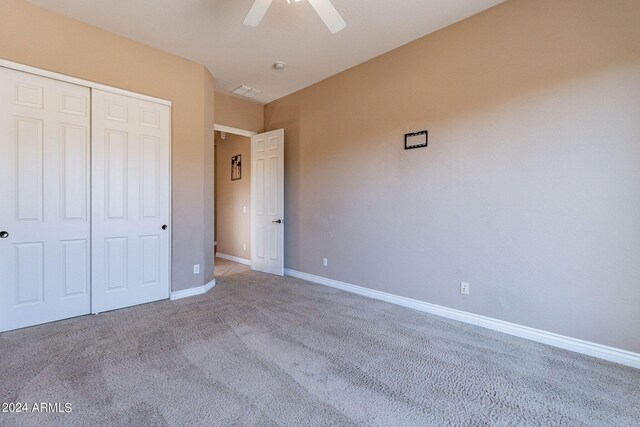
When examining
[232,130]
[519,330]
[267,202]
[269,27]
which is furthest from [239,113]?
[519,330]

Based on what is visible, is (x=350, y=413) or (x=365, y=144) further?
(x=365, y=144)

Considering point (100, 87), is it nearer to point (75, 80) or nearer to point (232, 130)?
point (75, 80)

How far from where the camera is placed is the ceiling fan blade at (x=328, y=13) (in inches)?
78.2

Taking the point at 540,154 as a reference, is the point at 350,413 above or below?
below

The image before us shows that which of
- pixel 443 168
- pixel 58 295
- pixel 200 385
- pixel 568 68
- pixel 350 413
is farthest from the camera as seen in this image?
pixel 443 168

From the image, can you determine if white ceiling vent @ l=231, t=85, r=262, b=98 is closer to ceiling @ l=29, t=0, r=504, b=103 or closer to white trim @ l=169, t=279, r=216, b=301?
ceiling @ l=29, t=0, r=504, b=103

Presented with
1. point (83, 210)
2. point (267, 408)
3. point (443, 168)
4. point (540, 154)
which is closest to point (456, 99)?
point (443, 168)

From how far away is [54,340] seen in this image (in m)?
2.40

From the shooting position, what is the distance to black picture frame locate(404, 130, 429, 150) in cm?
312

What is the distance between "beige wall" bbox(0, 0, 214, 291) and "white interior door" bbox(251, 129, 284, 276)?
1.04 m

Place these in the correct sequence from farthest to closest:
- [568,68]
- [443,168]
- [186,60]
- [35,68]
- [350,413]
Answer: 1. [186,60]
2. [443,168]
3. [35,68]
4. [568,68]
5. [350,413]

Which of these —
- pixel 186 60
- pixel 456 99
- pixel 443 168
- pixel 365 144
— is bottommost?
pixel 443 168

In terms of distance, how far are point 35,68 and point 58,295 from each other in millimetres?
2139

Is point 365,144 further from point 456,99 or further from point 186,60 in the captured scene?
point 186,60
